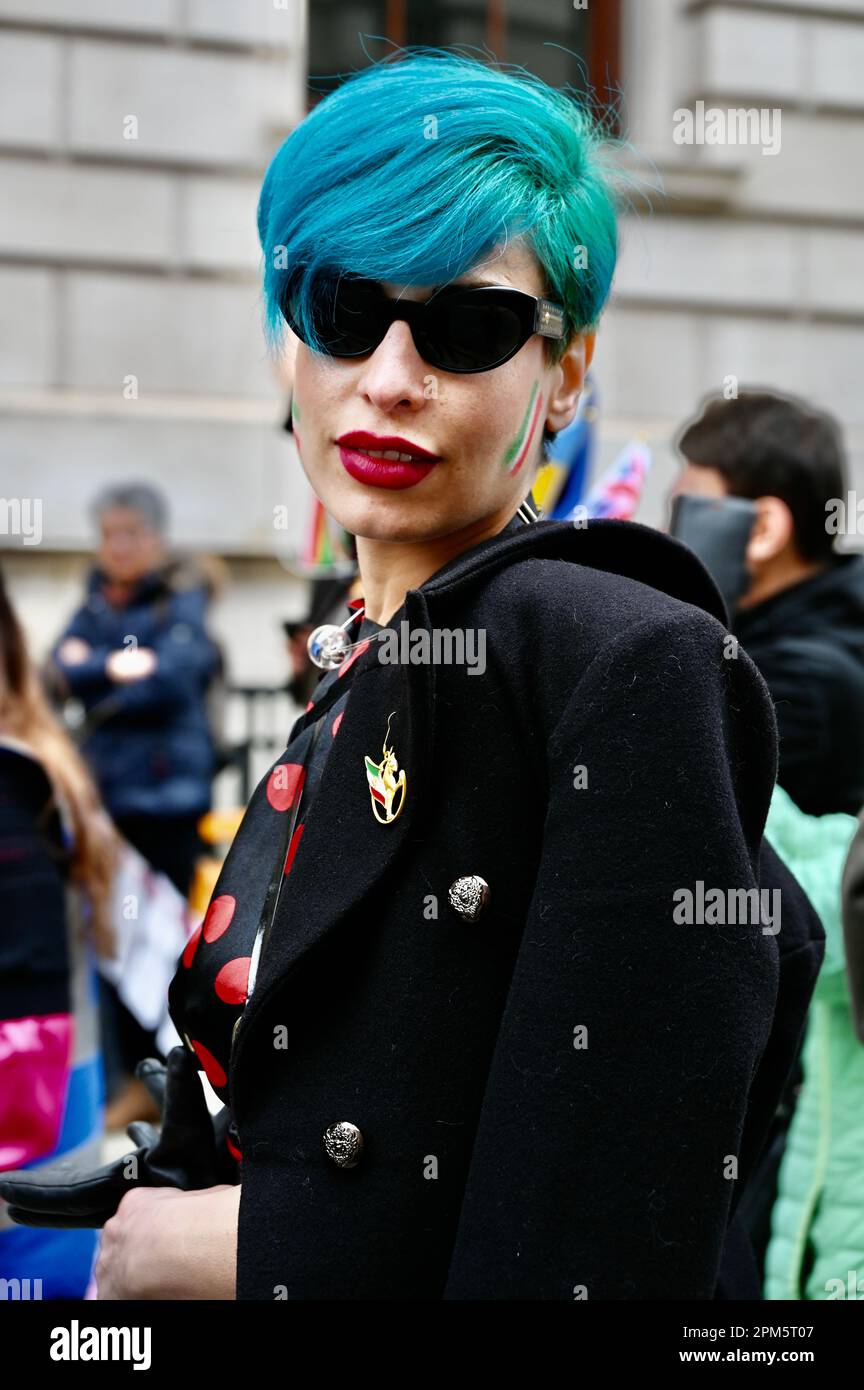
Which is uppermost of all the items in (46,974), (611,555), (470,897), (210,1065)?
(611,555)

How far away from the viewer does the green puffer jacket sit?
9.54 ft

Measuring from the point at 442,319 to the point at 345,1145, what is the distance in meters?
0.80

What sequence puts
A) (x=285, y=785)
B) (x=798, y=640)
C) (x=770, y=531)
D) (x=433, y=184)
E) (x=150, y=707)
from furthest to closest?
(x=150, y=707) < (x=770, y=531) < (x=798, y=640) < (x=285, y=785) < (x=433, y=184)

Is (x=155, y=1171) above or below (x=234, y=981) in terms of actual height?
below

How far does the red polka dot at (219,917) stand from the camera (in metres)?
1.63

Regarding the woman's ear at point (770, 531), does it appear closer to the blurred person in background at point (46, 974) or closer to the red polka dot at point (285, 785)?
the blurred person in background at point (46, 974)

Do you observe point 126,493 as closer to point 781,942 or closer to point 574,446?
point 574,446

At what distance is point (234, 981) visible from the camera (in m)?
1.57

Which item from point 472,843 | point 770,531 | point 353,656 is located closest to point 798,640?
point 770,531

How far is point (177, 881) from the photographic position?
6699mm

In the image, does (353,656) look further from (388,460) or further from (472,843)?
(472,843)

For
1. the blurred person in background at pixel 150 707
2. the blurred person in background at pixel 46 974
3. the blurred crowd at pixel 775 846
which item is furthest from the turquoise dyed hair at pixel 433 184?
the blurred person in background at pixel 150 707

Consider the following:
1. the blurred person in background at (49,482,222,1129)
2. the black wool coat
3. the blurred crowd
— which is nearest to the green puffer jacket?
the blurred crowd

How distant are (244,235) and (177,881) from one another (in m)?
4.78
